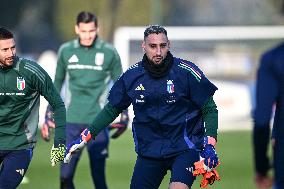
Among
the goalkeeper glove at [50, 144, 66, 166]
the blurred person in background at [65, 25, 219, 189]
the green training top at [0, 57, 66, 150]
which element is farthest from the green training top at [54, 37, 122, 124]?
the blurred person in background at [65, 25, 219, 189]

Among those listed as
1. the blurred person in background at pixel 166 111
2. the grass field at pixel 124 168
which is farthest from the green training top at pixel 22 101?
the grass field at pixel 124 168

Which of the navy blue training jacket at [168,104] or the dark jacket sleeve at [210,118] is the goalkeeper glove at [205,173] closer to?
the dark jacket sleeve at [210,118]

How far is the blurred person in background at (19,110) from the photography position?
8.45 metres

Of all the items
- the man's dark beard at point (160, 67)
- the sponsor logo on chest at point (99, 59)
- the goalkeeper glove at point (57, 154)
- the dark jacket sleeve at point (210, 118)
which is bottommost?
the goalkeeper glove at point (57, 154)

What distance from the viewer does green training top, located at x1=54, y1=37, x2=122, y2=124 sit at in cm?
1123

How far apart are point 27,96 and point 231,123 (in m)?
14.7

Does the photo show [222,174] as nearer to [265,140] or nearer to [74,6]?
[265,140]

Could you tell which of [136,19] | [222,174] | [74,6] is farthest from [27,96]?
[74,6]

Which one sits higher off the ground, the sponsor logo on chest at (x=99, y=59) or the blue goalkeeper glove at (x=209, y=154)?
the sponsor logo on chest at (x=99, y=59)

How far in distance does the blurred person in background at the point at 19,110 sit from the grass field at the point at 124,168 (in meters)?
4.30

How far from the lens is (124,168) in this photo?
1535 centimetres

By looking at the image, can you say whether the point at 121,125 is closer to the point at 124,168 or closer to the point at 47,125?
the point at 47,125

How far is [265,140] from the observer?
6004 millimetres

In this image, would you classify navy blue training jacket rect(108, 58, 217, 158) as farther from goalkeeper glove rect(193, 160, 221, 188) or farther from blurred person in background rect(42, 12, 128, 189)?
blurred person in background rect(42, 12, 128, 189)
